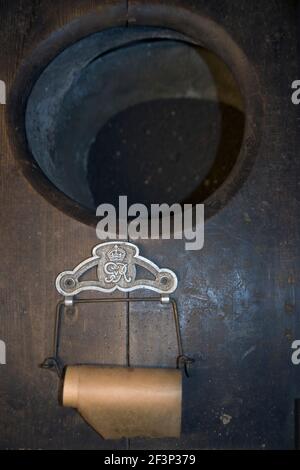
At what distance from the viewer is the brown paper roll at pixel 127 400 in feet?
3.85

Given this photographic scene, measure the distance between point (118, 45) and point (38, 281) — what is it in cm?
68

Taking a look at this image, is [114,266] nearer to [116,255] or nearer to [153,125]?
[116,255]

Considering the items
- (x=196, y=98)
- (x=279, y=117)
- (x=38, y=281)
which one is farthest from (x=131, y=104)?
(x=38, y=281)

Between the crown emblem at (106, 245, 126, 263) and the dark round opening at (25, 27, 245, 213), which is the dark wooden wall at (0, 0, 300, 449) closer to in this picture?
the crown emblem at (106, 245, 126, 263)

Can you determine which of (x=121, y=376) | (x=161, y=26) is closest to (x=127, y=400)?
(x=121, y=376)

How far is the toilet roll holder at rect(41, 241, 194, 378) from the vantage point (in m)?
1.26

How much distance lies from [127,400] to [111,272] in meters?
0.26

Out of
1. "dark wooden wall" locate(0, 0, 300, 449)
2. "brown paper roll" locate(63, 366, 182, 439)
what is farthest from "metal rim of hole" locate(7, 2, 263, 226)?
"brown paper roll" locate(63, 366, 182, 439)

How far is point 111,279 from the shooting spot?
50.1 inches

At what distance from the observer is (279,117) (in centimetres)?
130

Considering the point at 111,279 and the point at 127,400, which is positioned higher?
the point at 111,279

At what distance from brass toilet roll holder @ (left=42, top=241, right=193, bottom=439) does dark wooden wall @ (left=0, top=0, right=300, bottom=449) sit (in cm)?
2
